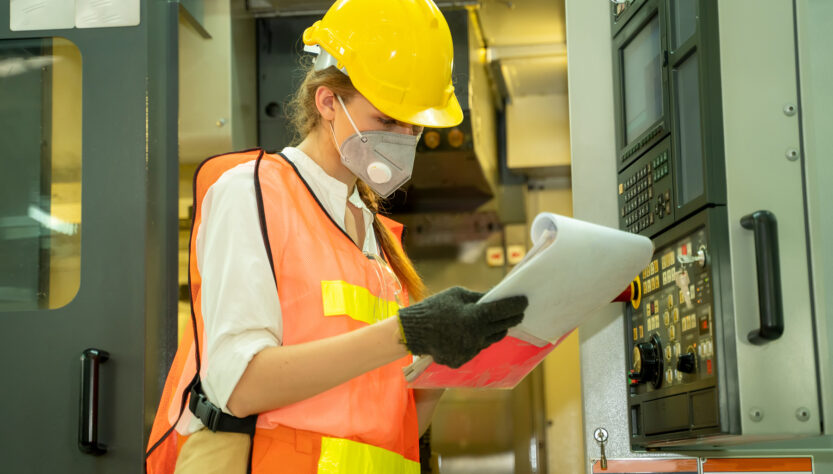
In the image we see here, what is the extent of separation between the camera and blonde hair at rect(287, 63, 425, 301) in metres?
1.89

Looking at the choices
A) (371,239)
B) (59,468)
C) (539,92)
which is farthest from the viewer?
(539,92)

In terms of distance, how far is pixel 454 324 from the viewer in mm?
1441

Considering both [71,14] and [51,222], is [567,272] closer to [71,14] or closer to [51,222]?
[51,222]

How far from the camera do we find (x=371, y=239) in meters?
2.02

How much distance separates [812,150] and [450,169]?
245 centimetres

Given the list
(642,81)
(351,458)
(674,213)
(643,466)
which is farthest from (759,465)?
(351,458)

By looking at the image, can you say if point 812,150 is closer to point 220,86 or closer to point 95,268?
point 95,268

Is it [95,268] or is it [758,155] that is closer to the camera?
[758,155]

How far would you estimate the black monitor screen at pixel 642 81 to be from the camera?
2.11 meters

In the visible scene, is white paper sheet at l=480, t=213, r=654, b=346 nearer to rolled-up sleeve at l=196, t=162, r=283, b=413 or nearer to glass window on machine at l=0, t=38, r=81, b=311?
rolled-up sleeve at l=196, t=162, r=283, b=413

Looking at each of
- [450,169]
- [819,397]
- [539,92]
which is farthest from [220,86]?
[819,397]

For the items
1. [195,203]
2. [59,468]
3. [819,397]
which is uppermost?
[195,203]

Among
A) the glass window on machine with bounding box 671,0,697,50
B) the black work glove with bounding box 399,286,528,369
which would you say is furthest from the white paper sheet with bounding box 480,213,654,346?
the glass window on machine with bounding box 671,0,697,50

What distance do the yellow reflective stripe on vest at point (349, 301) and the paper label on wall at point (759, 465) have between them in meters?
0.97
